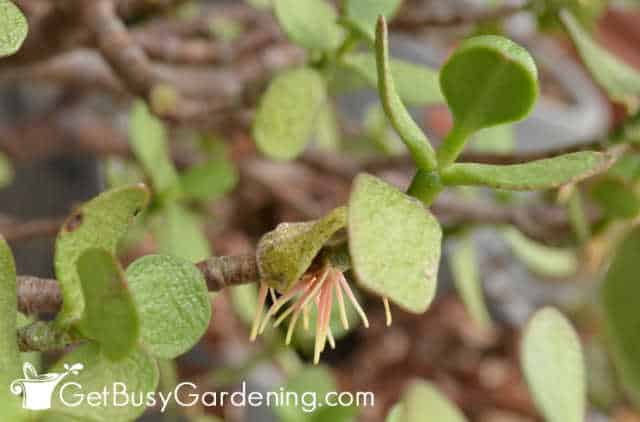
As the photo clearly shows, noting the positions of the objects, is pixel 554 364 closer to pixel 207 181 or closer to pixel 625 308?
pixel 625 308

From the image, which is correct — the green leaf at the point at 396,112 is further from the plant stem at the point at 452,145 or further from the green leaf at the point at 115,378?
the green leaf at the point at 115,378

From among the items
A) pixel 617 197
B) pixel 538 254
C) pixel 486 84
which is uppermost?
pixel 486 84

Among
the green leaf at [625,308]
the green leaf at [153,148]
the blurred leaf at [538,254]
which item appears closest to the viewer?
the green leaf at [625,308]

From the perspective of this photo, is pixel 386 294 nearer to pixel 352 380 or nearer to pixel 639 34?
pixel 352 380

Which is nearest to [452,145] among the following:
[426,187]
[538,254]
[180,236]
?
[426,187]

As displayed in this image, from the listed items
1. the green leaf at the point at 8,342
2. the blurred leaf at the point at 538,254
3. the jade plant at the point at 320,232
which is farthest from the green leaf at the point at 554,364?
the blurred leaf at the point at 538,254
